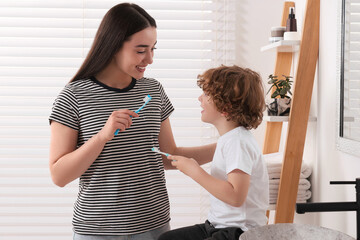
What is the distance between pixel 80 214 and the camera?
1373 mm

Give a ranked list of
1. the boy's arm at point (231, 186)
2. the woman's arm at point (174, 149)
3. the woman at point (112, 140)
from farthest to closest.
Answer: the woman's arm at point (174, 149) < the woman at point (112, 140) < the boy's arm at point (231, 186)

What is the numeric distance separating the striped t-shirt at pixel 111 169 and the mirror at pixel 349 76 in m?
0.64

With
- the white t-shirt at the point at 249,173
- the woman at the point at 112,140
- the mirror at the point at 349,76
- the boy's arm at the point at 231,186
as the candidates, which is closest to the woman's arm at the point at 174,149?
the woman at the point at 112,140

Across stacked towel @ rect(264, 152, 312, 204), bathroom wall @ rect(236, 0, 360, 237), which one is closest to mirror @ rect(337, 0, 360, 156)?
bathroom wall @ rect(236, 0, 360, 237)

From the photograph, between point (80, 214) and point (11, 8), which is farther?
point (11, 8)

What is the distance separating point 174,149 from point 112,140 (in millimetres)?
→ 303

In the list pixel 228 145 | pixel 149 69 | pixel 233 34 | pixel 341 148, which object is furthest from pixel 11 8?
pixel 341 148

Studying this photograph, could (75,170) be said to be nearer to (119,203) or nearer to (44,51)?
(119,203)

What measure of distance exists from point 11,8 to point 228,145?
5.43 feet

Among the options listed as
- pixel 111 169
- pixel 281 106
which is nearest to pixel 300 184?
pixel 281 106

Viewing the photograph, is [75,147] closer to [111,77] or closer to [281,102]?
[111,77]

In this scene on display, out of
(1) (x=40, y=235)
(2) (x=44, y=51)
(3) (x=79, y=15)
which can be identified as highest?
(3) (x=79, y=15)

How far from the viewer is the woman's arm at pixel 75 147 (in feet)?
4.07

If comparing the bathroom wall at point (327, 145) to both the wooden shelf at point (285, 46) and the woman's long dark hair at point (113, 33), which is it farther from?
the woman's long dark hair at point (113, 33)
